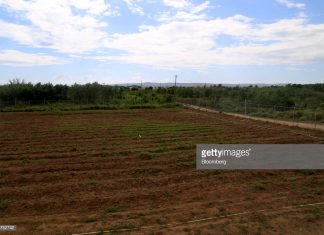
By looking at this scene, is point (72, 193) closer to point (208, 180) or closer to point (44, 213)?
point (44, 213)

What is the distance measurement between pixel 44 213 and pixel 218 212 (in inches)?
156

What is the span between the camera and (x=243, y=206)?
27.1ft

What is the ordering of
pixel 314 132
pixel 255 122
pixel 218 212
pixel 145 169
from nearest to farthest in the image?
pixel 218 212 → pixel 145 169 → pixel 314 132 → pixel 255 122

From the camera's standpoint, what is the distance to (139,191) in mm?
9492

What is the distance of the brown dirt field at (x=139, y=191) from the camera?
7145 millimetres

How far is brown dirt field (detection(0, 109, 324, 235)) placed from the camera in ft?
23.4

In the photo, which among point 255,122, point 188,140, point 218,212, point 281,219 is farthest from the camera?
point 255,122

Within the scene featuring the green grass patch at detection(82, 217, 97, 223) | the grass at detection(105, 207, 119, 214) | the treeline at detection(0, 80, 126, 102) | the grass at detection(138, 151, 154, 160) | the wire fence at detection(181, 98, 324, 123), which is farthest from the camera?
the treeline at detection(0, 80, 126, 102)

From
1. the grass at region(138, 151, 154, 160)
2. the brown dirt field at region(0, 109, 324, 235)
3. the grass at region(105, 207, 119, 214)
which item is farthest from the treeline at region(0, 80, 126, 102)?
the grass at region(105, 207, 119, 214)

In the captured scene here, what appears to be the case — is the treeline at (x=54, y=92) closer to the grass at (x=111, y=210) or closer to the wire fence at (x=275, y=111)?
the wire fence at (x=275, y=111)

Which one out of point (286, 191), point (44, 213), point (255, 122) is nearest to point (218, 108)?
point (255, 122)

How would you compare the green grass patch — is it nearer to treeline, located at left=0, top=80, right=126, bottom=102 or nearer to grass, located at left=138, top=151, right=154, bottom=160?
grass, located at left=138, top=151, right=154, bottom=160

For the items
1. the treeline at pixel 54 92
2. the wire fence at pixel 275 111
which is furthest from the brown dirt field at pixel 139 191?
the treeline at pixel 54 92

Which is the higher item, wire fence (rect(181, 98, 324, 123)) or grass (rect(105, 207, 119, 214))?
wire fence (rect(181, 98, 324, 123))
